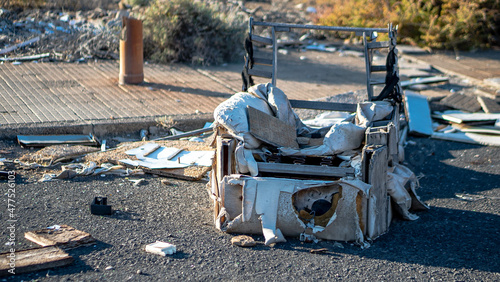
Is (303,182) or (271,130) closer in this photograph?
(303,182)

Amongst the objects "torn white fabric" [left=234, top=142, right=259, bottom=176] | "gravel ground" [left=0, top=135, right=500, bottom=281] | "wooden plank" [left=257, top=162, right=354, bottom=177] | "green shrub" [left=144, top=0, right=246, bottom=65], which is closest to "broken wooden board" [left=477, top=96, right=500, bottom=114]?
"gravel ground" [left=0, top=135, right=500, bottom=281]

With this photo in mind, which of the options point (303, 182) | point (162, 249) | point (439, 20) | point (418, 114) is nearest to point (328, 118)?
point (418, 114)

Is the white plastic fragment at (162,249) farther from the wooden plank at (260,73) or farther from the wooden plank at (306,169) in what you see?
the wooden plank at (260,73)

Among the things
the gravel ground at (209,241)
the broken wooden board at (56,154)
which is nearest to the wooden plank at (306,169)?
the gravel ground at (209,241)

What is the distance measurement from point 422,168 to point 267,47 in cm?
686

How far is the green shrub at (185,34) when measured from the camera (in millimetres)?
10172

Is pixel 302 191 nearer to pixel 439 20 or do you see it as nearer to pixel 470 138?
pixel 470 138

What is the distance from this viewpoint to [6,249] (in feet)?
12.3

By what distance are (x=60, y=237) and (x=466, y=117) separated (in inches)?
247

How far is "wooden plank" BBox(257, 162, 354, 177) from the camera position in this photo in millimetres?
Answer: 4199

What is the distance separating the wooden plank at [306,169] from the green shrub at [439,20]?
989 cm

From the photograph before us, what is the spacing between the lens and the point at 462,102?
28.3 feet

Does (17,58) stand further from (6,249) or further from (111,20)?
(6,249)

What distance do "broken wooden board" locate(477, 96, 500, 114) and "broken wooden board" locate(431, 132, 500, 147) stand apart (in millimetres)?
968
